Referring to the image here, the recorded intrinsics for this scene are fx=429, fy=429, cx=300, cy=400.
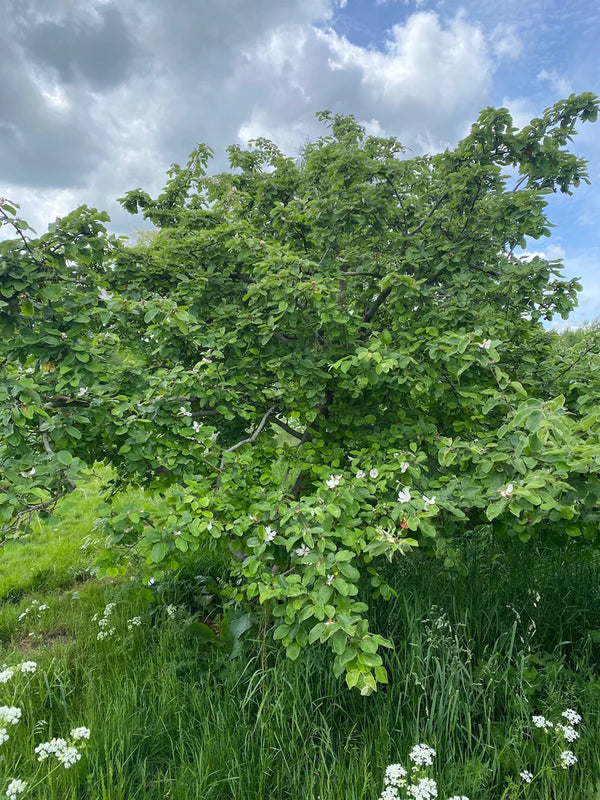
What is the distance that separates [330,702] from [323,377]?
1.66m

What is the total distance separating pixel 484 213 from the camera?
2.55 meters

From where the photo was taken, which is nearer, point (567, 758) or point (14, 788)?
point (14, 788)

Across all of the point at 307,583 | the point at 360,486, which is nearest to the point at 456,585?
the point at 360,486

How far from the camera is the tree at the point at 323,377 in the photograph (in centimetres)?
164

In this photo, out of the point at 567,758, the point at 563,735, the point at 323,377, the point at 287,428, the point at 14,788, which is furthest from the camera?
the point at 287,428

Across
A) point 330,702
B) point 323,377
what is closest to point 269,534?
point 323,377

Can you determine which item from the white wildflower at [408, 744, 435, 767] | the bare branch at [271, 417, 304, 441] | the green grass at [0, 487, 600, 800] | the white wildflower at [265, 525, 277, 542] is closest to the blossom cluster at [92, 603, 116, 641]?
the green grass at [0, 487, 600, 800]

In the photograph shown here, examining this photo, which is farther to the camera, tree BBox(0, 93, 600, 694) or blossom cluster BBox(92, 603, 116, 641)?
blossom cluster BBox(92, 603, 116, 641)

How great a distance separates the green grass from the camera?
1.80 metres

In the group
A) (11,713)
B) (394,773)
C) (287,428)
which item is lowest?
(11,713)

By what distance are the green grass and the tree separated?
0.36 meters

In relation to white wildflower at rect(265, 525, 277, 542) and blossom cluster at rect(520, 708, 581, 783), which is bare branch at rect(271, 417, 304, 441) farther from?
blossom cluster at rect(520, 708, 581, 783)

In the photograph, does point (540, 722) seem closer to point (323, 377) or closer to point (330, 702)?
point (330, 702)

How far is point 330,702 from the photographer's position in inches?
85.2
